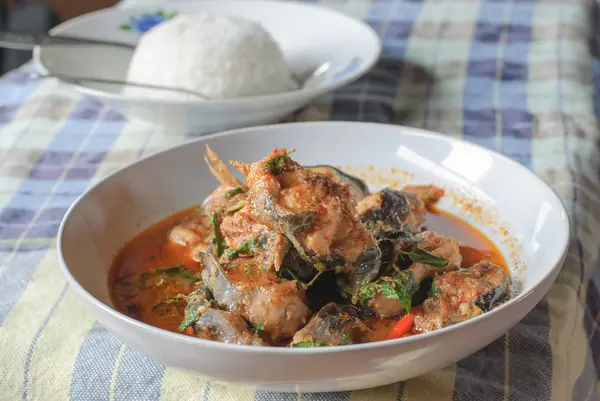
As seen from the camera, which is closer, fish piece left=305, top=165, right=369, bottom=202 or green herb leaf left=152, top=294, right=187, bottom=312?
green herb leaf left=152, top=294, right=187, bottom=312

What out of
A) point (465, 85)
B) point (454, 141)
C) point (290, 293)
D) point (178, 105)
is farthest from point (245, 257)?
point (465, 85)

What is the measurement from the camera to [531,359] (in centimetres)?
175

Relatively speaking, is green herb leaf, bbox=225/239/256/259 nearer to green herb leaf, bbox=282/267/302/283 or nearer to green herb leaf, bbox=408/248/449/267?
green herb leaf, bbox=282/267/302/283

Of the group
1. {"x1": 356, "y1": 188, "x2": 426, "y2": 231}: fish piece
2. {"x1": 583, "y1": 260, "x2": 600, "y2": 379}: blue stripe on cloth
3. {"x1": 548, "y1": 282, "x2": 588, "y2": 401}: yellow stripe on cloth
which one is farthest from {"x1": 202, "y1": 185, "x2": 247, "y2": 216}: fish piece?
{"x1": 583, "y1": 260, "x2": 600, "y2": 379}: blue stripe on cloth

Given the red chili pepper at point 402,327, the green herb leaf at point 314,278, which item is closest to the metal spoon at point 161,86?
the green herb leaf at point 314,278

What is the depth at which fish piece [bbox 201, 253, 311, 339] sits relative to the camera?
1553mm

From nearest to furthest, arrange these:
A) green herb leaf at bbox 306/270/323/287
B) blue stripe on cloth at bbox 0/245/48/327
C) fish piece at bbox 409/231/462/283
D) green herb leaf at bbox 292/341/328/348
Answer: green herb leaf at bbox 292/341/328/348
green herb leaf at bbox 306/270/323/287
fish piece at bbox 409/231/462/283
blue stripe on cloth at bbox 0/245/48/327

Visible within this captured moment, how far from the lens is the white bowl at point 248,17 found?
2.75 meters

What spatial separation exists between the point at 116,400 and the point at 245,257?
18.1 inches

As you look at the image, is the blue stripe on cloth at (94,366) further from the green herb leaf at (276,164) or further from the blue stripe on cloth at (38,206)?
the green herb leaf at (276,164)

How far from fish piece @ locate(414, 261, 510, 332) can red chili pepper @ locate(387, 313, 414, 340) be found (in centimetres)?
2

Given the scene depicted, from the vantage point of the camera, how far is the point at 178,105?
267 cm

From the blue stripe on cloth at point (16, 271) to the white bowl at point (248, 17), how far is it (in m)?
0.72

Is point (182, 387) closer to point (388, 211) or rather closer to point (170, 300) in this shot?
point (170, 300)
